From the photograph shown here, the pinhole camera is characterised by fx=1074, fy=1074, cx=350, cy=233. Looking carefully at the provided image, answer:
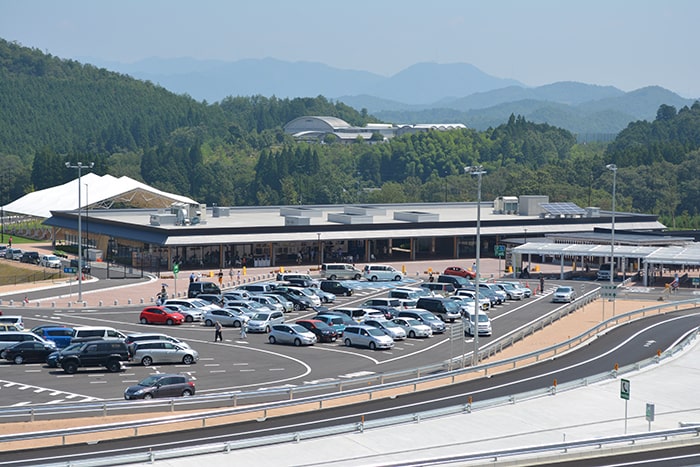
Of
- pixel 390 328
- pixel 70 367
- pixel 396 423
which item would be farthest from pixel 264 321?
pixel 396 423

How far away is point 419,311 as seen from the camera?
61406 millimetres

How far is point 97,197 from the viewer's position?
11256 cm

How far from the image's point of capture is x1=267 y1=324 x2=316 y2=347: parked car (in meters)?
55.5

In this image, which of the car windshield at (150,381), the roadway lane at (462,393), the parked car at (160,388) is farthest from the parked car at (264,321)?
the car windshield at (150,381)

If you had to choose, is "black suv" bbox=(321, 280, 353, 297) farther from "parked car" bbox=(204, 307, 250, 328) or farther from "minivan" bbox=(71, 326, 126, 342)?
"minivan" bbox=(71, 326, 126, 342)

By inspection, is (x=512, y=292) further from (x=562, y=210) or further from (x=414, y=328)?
(x=562, y=210)

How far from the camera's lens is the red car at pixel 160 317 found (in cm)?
6216

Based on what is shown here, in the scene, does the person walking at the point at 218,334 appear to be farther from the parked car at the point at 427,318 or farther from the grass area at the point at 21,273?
the grass area at the point at 21,273

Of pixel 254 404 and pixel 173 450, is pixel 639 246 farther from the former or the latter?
pixel 173 450

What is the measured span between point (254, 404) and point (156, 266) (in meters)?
53.3

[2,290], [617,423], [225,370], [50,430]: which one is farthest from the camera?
[2,290]

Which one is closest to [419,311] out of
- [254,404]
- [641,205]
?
[254,404]

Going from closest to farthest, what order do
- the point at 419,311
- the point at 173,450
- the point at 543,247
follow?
the point at 173,450 < the point at 419,311 < the point at 543,247

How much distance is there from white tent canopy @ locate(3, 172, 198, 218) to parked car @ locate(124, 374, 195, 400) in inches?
2798
